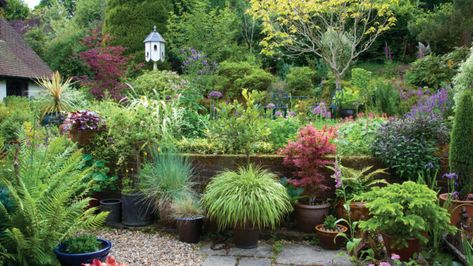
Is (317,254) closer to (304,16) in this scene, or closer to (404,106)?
(404,106)

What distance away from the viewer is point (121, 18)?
1549cm

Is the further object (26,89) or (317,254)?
(26,89)

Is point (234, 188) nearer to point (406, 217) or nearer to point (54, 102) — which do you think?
point (406, 217)

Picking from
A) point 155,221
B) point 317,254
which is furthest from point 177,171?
point 317,254

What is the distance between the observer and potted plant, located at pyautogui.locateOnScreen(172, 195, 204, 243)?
16.1 ft

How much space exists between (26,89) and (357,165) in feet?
56.0

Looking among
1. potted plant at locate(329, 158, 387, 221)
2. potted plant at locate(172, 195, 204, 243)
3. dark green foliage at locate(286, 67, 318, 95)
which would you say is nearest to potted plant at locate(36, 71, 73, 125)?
potted plant at locate(172, 195, 204, 243)

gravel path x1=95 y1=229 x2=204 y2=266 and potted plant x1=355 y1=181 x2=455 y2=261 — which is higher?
potted plant x1=355 y1=181 x2=455 y2=261

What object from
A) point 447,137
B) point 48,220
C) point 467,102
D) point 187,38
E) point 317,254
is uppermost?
point 187,38

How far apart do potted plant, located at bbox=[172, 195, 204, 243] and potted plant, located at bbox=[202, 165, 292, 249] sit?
0.55 ft

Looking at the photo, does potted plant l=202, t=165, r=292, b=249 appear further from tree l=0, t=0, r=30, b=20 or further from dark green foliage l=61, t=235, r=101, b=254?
tree l=0, t=0, r=30, b=20

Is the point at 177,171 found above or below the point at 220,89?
below

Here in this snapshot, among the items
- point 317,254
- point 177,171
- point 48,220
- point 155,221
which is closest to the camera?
point 48,220

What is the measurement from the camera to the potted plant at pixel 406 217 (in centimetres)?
371
